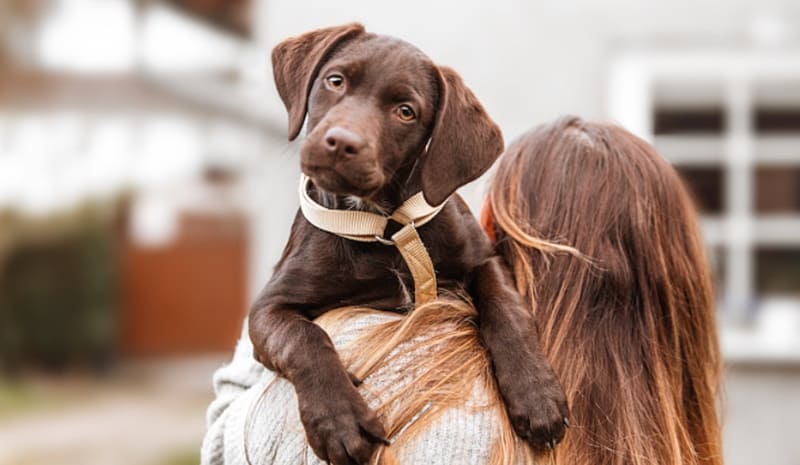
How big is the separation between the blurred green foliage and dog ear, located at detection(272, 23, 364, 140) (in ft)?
31.7

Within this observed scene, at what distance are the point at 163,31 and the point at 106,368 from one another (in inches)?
135

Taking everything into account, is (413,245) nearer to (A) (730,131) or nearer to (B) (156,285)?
(A) (730,131)

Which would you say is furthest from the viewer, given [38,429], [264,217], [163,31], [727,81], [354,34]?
[163,31]

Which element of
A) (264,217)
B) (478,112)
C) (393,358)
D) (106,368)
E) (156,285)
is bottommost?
(106,368)

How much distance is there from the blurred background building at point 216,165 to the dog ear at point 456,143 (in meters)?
0.30

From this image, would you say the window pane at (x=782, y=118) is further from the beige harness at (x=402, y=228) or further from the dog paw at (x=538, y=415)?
the dog paw at (x=538, y=415)

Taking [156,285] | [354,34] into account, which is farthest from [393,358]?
[156,285]

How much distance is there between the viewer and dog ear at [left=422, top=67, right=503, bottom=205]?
1.80 m

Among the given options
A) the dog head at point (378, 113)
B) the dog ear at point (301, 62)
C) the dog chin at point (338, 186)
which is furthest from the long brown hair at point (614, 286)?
the dog ear at point (301, 62)

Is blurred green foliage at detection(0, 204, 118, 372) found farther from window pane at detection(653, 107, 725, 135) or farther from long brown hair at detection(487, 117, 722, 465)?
long brown hair at detection(487, 117, 722, 465)

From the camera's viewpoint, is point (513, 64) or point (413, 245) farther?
point (513, 64)

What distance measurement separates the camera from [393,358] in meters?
1.63

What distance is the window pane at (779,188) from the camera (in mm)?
5430

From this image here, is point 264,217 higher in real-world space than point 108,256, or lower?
higher
